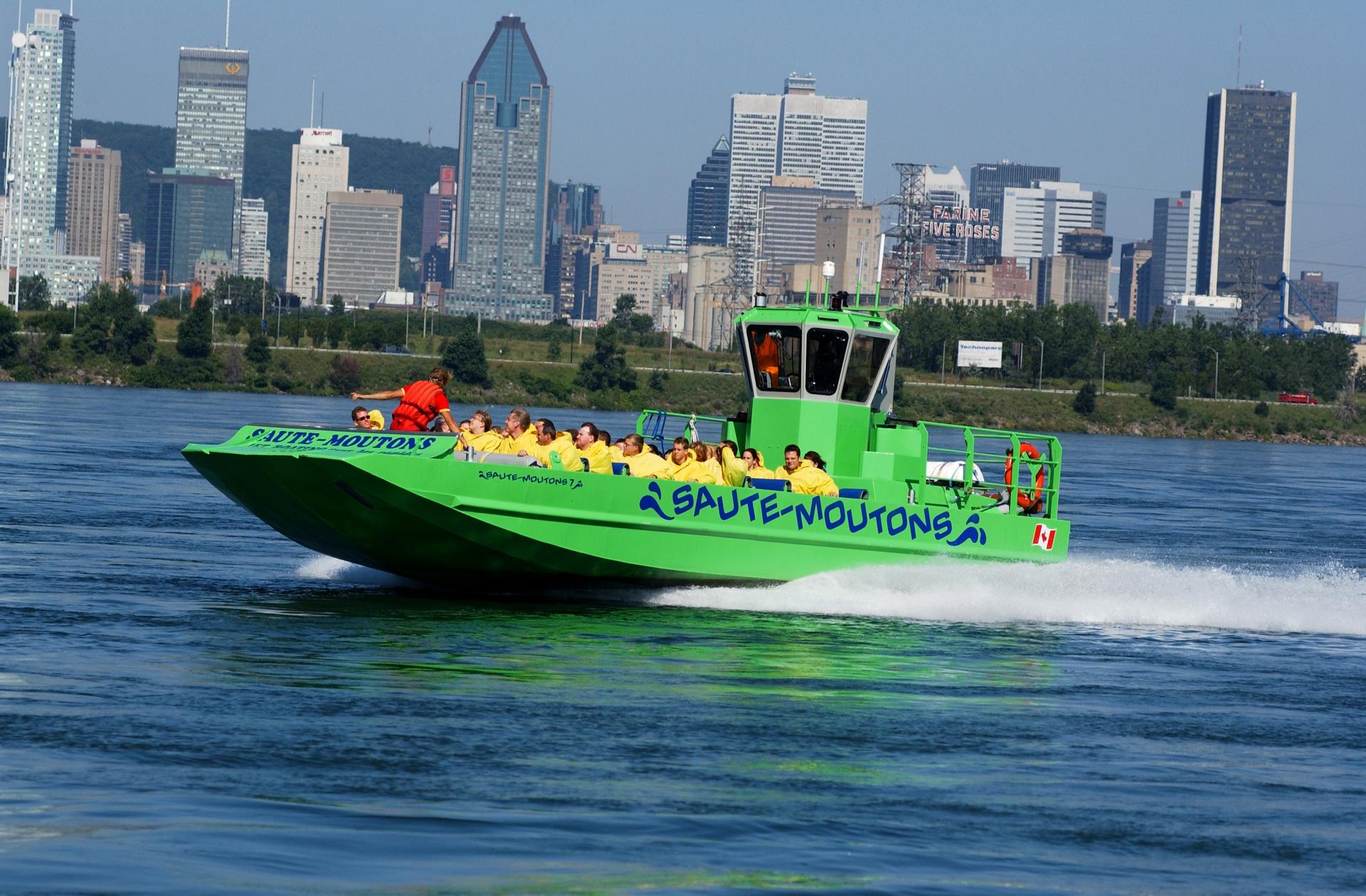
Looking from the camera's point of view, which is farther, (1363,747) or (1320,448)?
(1320,448)

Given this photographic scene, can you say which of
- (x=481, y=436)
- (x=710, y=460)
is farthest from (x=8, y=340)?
(x=710, y=460)

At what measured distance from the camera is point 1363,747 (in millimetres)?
14469

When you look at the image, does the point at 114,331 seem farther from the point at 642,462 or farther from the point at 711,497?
the point at 711,497

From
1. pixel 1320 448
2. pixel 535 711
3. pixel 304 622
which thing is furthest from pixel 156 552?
pixel 1320 448

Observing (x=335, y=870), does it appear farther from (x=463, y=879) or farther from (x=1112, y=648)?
(x=1112, y=648)

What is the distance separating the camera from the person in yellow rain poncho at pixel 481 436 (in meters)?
19.2

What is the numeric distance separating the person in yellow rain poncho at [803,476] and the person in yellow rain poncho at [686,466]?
0.91m

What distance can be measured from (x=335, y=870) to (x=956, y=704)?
23.3 feet

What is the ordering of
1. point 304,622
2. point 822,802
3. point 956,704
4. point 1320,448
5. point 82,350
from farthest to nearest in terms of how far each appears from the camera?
point 1320,448, point 82,350, point 304,622, point 956,704, point 822,802

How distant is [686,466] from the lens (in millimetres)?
19844

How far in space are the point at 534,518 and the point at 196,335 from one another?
4576 inches

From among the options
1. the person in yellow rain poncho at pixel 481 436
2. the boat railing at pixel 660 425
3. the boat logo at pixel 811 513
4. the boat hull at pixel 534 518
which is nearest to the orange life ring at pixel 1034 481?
the boat hull at pixel 534 518

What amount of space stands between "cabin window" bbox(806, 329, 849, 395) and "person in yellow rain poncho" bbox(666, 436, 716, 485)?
107 inches

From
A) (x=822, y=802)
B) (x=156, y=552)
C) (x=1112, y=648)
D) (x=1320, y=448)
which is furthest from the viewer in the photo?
(x=1320, y=448)
